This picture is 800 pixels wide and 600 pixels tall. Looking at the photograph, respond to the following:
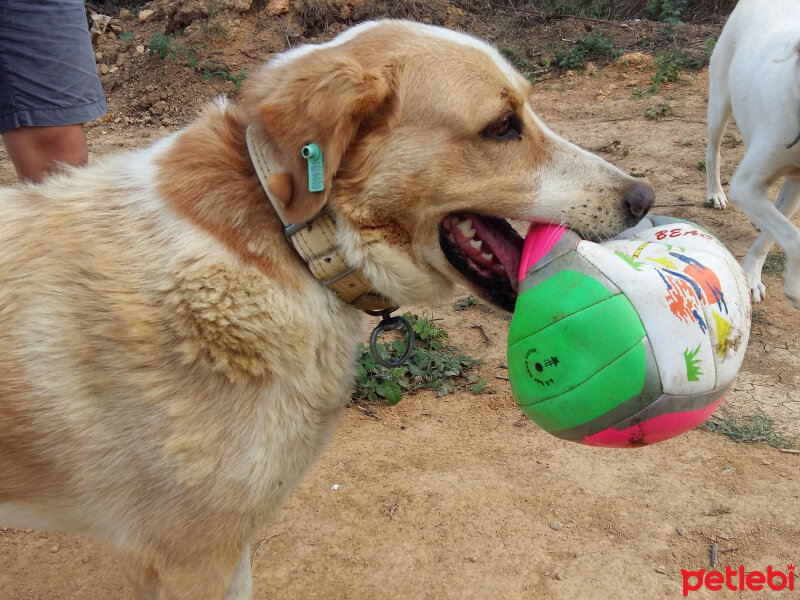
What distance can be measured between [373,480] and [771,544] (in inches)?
61.6

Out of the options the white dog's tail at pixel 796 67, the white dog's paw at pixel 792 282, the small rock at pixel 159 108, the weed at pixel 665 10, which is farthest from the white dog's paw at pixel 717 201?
the small rock at pixel 159 108

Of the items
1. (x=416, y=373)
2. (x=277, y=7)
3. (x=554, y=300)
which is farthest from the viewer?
(x=277, y=7)

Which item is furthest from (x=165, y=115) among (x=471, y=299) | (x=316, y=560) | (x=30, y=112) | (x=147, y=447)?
(x=147, y=447)

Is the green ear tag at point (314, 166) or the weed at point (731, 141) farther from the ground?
the green ear tag at point (314, 166)

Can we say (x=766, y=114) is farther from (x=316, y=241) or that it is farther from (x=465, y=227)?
(x=316, y=241)

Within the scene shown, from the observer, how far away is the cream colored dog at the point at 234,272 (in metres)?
1.80

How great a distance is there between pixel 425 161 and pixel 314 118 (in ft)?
1.10

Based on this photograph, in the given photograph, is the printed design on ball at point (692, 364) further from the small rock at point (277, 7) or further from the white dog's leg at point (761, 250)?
the small rock at point (277, 7)

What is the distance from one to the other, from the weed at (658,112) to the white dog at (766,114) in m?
1.90

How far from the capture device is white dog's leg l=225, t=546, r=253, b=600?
2207 mm

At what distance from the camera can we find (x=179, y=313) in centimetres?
181

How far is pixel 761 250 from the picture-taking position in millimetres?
4609

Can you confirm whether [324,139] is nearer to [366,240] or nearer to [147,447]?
[366,240]

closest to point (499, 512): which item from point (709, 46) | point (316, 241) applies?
point (316, 241)
